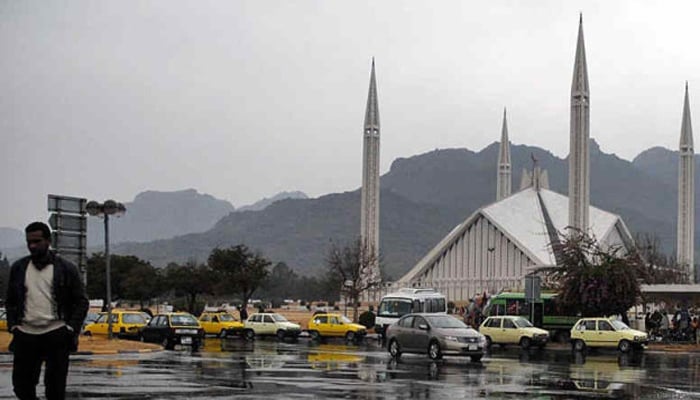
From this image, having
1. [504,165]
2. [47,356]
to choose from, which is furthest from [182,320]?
[504,165]

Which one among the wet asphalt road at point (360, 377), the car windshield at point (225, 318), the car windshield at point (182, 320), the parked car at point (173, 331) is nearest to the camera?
the wet asphalt road at point (360, 377)

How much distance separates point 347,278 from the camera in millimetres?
63844

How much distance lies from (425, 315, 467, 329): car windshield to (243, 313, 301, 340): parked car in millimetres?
14453

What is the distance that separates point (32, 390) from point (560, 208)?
97645 mm

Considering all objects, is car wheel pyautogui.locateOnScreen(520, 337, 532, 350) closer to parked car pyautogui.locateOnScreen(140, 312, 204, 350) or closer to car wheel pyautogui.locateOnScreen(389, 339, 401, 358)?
car wheel pyautogui.locateOnScreen(389, 339, 401, 358)

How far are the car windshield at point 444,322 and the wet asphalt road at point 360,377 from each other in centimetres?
83

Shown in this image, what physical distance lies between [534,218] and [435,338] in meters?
75.3

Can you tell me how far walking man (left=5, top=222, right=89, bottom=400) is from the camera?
8188 mm

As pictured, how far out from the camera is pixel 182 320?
1235 inches

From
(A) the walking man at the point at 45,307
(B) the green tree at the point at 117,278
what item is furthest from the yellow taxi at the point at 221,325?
(A) the walking man at the point at 45,307

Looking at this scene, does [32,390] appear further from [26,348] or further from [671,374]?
[671,374]

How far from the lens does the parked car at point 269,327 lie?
4016 centimetres

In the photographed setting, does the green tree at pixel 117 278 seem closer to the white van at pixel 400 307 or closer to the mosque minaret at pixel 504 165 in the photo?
the white van at pixel 400 307

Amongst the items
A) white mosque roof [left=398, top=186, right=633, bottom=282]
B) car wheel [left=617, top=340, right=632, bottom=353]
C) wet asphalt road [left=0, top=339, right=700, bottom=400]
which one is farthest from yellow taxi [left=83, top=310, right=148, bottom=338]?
white mosque roof [left=398, top=186, right=633, bottom=282]
